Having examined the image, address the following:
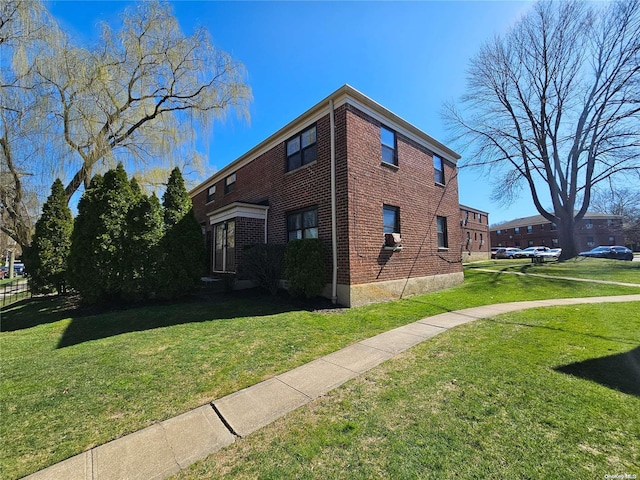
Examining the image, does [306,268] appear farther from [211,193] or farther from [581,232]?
[581,232]

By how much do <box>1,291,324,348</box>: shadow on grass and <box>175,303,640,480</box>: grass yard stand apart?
4.34 meters

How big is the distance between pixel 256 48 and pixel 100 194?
732 cm

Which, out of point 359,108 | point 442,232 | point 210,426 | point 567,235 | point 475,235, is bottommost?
point 210,426

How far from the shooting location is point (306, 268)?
7.72 meters

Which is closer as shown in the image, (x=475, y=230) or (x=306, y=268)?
(x=306, y=268)

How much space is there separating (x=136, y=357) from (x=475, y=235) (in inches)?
1652

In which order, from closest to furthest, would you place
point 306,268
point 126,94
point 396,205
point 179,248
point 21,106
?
point 306,268 < point 179,248 < point 396,205 < point 21,106 < point 126,94

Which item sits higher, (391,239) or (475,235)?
(475,235)

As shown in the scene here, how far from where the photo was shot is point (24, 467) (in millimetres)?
2129

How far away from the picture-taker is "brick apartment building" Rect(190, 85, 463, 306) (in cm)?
809

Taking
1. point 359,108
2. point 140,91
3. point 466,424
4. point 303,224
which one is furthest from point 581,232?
point 140,91

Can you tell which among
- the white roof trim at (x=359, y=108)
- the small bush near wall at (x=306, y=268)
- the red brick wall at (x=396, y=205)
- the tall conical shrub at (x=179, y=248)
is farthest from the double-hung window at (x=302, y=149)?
the tall conical shrub at (x=179, y=248)

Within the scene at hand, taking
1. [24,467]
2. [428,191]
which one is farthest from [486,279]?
[24,467]

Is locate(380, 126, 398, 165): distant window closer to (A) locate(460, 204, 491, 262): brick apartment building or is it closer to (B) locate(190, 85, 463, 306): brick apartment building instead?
(B) locate(190, 85, 463, 306): brick apartment building
